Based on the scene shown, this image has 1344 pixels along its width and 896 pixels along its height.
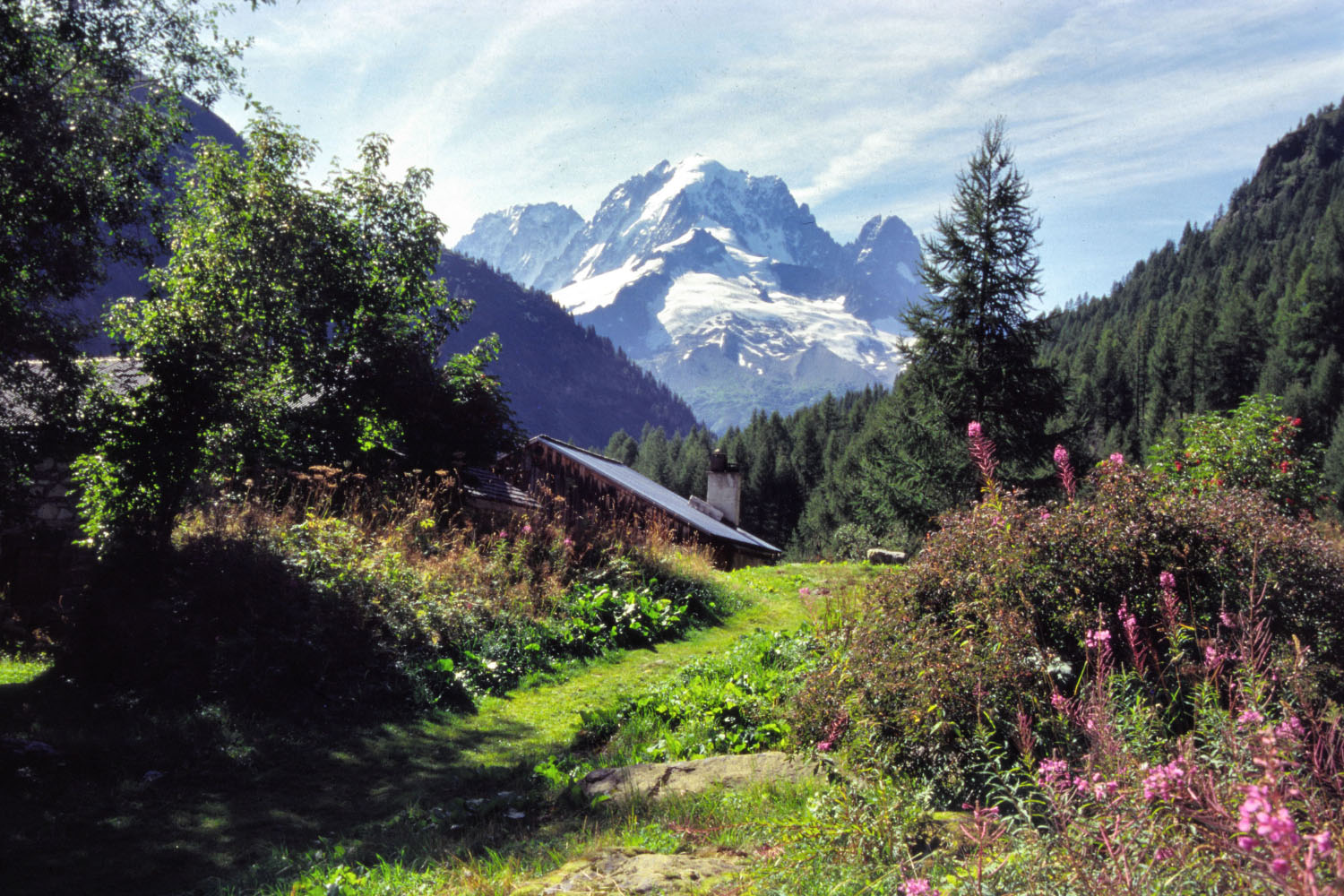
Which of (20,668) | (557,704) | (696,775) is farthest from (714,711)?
(20,668)

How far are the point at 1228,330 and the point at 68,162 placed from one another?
346ft

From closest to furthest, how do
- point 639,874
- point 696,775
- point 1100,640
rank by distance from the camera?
point 1100,640 < point 639,874 < point 696,775

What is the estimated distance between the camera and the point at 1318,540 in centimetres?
459

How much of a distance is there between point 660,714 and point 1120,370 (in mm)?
112292

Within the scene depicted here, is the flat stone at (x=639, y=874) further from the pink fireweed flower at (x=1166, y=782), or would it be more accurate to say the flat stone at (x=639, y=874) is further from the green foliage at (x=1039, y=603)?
the pink fireweed flower at (x=1166, y=782)

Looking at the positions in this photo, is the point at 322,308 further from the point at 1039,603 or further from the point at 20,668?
the point at 1039,603

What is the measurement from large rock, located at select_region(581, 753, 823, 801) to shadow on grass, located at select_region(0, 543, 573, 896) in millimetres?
708

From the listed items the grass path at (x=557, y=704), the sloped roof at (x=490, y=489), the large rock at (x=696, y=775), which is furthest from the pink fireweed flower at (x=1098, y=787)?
the sloped roof at (x=490, y=489)

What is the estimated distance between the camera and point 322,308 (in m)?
16.2

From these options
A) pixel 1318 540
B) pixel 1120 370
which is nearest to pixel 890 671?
pixel 1318 540

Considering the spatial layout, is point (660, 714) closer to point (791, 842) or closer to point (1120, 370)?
point (791, 842)

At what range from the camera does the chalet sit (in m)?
27.1

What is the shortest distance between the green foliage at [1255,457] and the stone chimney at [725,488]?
85.7ft

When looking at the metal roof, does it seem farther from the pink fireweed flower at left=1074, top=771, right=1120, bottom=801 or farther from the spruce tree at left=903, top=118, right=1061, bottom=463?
the pink fireweed flower at left=1074, top=771, right=1120, bottom=801
